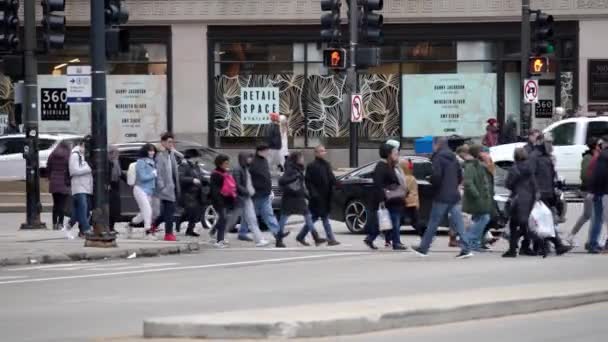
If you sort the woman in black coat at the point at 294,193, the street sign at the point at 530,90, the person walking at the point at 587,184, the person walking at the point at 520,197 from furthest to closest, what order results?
1. the street sign at the point at 530,90
2. the woman in black coat at the point at 294,193
3. the person walking at the point at 587,184
4. the person walking at the point at 520,197

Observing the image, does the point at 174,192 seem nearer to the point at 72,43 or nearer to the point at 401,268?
the point at 401,268

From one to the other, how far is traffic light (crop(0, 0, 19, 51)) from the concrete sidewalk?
1136 cm

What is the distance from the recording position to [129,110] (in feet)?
146

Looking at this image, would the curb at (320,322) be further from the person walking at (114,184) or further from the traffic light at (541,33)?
the traffic light at (541,33)

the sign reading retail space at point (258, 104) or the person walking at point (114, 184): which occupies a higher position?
the sign reading retail space at point (258, 104)

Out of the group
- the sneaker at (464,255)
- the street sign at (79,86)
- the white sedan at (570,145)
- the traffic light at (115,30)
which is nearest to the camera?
the sneaker at (464,255)

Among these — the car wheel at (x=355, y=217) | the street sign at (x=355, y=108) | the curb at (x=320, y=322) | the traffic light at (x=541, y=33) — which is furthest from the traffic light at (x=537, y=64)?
the curb at (x=320, y=322)

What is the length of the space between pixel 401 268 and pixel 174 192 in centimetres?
621

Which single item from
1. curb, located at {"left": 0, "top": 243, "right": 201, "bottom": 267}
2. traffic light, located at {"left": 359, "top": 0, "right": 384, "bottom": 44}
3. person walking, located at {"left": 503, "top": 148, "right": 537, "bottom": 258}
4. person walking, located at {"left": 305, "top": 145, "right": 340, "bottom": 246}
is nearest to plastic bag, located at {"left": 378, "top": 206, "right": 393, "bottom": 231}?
person walking, located at {"left": 305, "top": 145, "right": 340, "bottom": 246}

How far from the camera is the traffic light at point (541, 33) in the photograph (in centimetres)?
3351

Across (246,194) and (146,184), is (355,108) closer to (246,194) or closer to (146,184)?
(146,184)

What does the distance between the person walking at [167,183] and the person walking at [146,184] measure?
198 millimetres

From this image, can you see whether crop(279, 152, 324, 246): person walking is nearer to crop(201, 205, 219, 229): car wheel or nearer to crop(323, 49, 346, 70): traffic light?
crop(201, 205, 219, 229): car wheel

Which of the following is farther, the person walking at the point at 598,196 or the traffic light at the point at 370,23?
the traffic light at the point at 370,23
